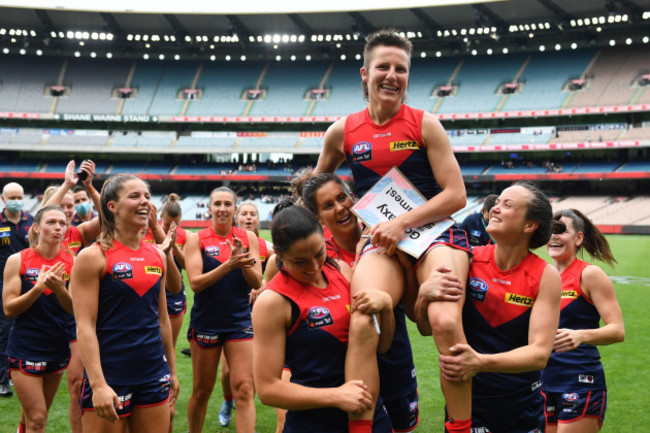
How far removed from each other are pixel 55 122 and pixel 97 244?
2115 inches

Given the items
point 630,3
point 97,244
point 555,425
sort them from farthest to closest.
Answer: point 630,3 → point 555,425 → point 97,244

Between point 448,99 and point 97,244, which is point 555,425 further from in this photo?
point 448,99

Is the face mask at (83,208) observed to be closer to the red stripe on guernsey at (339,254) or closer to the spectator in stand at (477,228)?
the red stripe on guernsey at (339,254)

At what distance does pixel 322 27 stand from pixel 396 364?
45.9 m

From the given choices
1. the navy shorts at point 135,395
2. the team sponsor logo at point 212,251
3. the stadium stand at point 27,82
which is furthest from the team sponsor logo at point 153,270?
the stadium stand at point 27,82

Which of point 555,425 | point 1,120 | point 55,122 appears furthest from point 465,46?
point 555,425

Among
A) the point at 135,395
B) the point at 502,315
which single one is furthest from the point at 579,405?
the point at 135,395

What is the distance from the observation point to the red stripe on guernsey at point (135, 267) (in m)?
3.66

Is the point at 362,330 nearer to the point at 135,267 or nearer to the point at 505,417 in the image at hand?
the point at 505,417

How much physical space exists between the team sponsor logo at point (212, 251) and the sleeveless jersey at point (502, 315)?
316 centimetres

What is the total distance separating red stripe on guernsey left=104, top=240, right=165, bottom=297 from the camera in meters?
3.66

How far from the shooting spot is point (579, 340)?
12.3ft

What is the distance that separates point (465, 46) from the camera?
4850cm

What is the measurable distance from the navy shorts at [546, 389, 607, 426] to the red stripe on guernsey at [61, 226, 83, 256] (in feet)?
15.6
